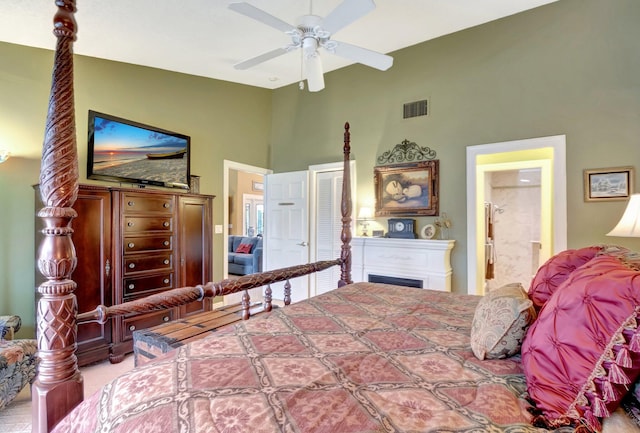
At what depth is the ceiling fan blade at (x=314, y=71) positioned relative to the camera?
278 cm

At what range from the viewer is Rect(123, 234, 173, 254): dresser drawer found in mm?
3133

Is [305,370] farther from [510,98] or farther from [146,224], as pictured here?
[510,98]

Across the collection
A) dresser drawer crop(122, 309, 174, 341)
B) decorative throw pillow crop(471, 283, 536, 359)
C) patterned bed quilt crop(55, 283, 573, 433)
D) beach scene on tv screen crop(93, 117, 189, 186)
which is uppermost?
beach scene on tv screen crop(93, 117, 189, 186)

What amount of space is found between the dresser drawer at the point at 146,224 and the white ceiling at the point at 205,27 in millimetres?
1710

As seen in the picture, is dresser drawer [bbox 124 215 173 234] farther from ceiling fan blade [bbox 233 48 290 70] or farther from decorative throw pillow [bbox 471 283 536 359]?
decorative throw pillow [bbox 471 283 536 359]

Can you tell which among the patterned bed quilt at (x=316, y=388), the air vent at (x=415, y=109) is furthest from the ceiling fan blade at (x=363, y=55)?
the patterned bed quilt at (x=316, y=388)

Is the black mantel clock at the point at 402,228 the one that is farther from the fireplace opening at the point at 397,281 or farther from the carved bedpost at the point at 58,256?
the carved bedpost at the point at 58,256

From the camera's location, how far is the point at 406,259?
407 centimetres

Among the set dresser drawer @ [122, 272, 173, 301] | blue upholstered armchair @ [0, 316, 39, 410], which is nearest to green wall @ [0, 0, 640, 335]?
dresser drawer @ [122, 272, 173, 301]

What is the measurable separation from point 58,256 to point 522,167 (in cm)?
527

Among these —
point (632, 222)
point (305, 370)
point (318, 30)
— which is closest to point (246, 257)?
point (318, 30)

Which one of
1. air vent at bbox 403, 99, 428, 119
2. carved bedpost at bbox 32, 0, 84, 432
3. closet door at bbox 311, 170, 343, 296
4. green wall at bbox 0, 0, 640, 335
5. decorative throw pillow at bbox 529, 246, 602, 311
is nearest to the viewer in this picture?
carved bedpost at bbox 32, 0, 84, 432

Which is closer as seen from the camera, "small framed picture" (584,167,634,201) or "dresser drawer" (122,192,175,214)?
"small framed picture" (584,167,634,201)

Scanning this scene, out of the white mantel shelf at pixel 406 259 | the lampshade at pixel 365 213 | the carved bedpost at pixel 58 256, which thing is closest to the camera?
the carved bedpost at pixel 58 256
